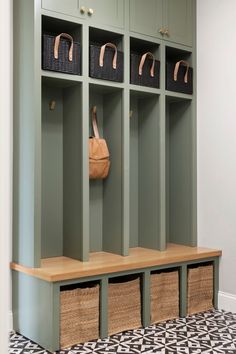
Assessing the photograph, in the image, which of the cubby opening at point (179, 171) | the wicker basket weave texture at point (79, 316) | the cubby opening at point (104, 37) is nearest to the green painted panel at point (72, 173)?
the wicker basket weave texture at point (79, 316)

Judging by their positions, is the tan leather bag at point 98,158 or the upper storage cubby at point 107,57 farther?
the tan leather bag at point 98,158

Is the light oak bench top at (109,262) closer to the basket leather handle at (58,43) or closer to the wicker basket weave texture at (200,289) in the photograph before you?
the wicker basket weave texture at (200,289)

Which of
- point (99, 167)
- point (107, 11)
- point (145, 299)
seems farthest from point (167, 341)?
point (107, 11)

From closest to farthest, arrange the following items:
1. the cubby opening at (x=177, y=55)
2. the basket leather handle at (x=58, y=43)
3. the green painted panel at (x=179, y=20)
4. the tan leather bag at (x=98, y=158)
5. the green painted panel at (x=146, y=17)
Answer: the basket leather handle at (x=58, y=43) < the tan leather bag at (x=98, y=158) < the green painted panel at (x=146, y=17) < the green painted panel at (x=179, y=20) < the cubby opening at (x=177, y=55)

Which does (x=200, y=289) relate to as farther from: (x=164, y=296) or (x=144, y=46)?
(x=144, y=46)

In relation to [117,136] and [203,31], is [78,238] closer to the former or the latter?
[117,136]

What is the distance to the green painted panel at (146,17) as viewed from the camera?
3.72 m

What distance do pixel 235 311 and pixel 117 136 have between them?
190 centimetres

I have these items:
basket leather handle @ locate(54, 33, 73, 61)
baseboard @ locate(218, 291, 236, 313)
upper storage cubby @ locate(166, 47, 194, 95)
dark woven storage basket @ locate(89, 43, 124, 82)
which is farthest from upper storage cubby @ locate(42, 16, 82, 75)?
baseboard @ locate(218, 291, 236, 313)

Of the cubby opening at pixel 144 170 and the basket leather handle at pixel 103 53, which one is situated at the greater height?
the basket leather handle at pixel 103 53

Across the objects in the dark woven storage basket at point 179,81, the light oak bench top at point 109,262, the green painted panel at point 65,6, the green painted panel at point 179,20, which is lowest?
the light oak bench top at point 109,262

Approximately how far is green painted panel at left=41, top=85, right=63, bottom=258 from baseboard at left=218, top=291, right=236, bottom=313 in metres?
1.56

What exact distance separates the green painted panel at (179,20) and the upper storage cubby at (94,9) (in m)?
0.55

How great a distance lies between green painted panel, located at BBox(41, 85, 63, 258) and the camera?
143 inches
